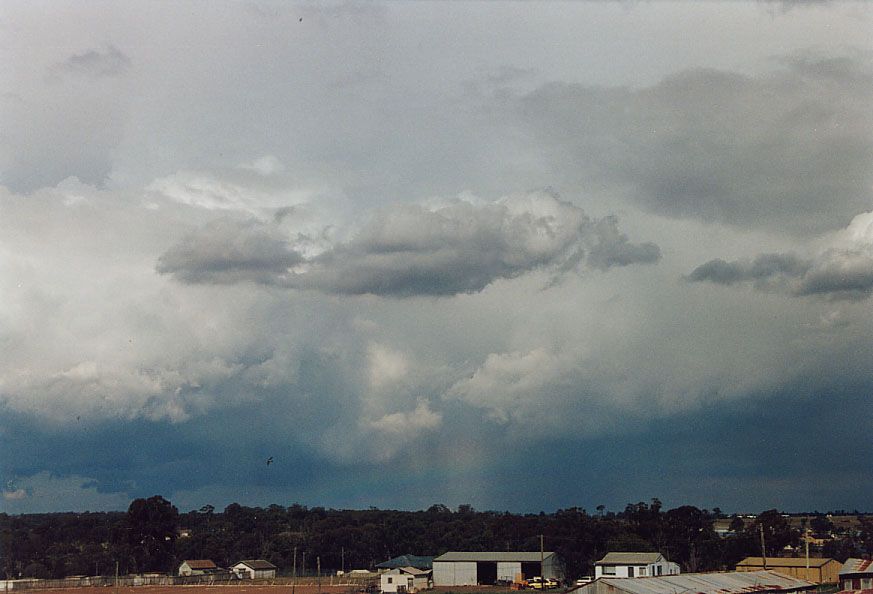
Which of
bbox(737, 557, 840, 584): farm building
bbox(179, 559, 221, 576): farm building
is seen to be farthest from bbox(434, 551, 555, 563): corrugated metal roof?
bbox(179, 559, 221, 576): farm building

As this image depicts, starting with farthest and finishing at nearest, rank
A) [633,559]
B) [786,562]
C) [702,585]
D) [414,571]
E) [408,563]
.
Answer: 1. [408,563]
2. [414,571]
3. [786,562]
4. [633,559]
5. [702,585]

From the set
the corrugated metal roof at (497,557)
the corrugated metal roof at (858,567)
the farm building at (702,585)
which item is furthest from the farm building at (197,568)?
the corrugated metal roof at (858,567)

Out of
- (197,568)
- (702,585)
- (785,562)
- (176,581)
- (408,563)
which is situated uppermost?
(702,585)

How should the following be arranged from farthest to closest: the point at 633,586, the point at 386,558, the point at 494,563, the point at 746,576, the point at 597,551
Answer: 1. the point at 386,558
2. the point at 597,551
3. the point at 494,563
4. the point at 746,576
5. the point at 633,586

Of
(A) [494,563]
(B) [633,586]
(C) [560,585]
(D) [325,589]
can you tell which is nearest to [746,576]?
(B) [633,586]

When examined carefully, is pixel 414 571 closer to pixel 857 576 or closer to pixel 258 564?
pixel 258 564

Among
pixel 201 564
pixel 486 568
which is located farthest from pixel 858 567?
pixel 201 564

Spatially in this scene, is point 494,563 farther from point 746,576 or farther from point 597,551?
point 746,576
